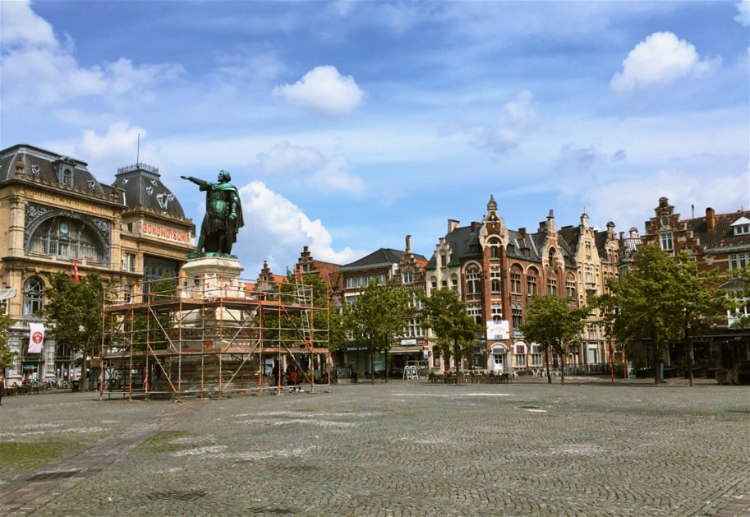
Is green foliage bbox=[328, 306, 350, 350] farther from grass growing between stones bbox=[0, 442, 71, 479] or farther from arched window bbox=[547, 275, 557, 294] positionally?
grass growing between stones bbox=[0, 442, 71, 479]

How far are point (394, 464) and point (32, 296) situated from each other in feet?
197

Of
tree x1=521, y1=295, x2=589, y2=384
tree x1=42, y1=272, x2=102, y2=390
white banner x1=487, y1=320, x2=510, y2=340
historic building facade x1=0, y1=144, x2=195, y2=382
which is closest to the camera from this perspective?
tree x1=521, y1=295, x2=589, y2=384

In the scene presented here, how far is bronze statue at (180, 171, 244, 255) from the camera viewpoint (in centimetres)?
3547

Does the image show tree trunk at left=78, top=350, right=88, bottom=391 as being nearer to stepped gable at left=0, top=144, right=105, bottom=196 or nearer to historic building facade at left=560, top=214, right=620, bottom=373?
stepped gable at left=0, top=144, right=105, bottom=196

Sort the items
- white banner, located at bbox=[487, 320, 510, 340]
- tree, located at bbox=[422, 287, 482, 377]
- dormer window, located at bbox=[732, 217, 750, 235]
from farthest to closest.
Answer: white banner, located at bbox=[487, 320, 510, 340], dormer window, located at bbox=[732, 217, 750, 235], tree, located at bbox=[422, 287, 482, 377]

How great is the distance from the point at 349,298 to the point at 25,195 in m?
35.2

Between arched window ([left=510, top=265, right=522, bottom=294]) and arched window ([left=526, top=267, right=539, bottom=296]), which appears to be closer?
arched window ([left=510, top=265, right=522, bottom=294])

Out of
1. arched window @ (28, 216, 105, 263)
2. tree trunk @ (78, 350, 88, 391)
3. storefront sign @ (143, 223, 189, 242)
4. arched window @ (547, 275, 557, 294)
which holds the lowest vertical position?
tree trunk @ (78, 350, 88, 391)

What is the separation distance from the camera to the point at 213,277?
34.2m

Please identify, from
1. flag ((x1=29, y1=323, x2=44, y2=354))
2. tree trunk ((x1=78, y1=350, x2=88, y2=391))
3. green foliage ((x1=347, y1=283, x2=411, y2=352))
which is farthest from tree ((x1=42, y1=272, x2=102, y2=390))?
green foliage ((x1=347, y1=283, x2=411, y2=352))

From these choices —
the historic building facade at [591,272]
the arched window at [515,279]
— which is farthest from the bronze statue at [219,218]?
the historic building facade at [591,272]

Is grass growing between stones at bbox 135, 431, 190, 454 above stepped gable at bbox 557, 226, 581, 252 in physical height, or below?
below

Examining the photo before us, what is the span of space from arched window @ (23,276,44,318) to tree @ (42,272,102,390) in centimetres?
1277

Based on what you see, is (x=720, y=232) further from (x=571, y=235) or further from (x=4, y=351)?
(x=4, y=351)
